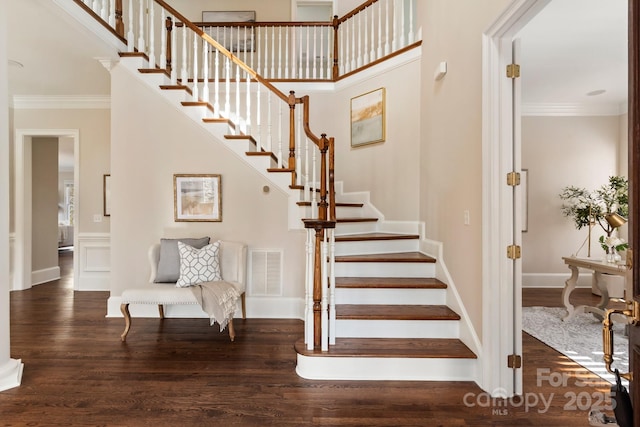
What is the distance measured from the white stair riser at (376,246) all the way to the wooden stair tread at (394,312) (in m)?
0.77

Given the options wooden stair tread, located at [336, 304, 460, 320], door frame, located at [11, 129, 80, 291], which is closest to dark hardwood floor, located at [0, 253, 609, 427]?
wooden stair tread, located at [336, 304, 460, 320]

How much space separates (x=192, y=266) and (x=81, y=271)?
2890 millimetres

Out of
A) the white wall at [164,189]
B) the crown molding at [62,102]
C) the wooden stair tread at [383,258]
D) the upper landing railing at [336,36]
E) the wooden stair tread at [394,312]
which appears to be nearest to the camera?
the wooden stair tread at [394,312]

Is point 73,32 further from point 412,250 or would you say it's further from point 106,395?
point 412,250

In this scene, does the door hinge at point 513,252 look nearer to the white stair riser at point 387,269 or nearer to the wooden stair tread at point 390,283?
the wooden stair tread at point 390,283

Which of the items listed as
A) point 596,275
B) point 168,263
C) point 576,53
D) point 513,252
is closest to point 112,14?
point 168,263

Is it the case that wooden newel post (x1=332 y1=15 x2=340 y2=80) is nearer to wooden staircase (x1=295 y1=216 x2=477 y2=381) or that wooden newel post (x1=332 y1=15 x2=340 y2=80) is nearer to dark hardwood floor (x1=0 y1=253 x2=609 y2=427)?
wooden staircase (x1=295 y1=216 x2=477 y2=381)

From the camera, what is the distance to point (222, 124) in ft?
13.0

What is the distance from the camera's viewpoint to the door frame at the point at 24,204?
509 centimetres

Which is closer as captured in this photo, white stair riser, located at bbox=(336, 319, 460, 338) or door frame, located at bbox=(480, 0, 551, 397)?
door frame, located at bbox=(480, 0, 551, 397)

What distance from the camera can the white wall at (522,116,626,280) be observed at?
5367 mm

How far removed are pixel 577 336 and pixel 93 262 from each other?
6.29 meters

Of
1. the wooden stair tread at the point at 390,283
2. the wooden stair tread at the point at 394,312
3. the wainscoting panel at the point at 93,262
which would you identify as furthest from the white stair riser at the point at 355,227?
the wainscoting panel at the point at 93,262

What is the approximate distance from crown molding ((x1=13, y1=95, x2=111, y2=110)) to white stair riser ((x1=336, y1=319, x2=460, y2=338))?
16.1 feet
